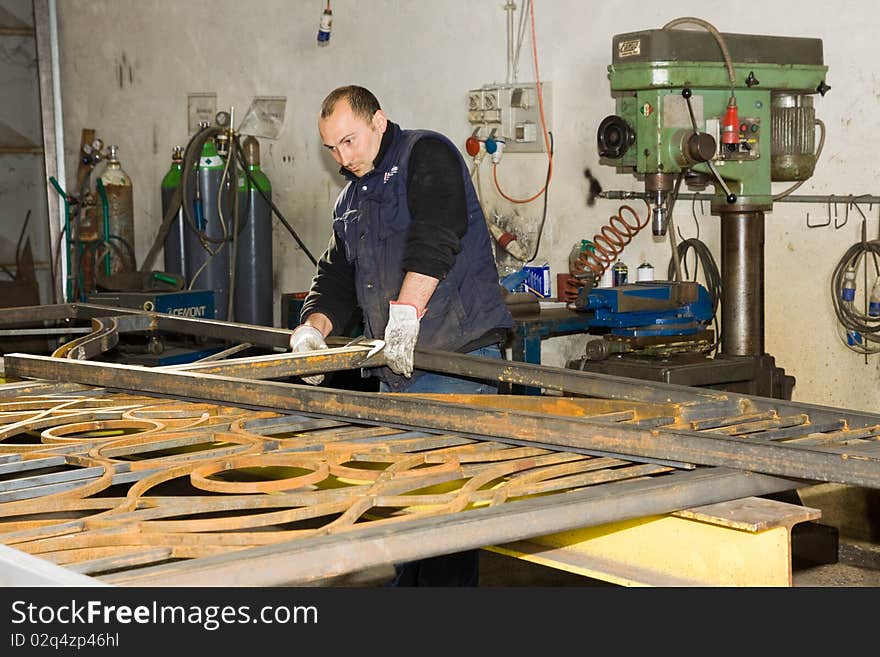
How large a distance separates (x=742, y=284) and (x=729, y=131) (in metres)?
0.52

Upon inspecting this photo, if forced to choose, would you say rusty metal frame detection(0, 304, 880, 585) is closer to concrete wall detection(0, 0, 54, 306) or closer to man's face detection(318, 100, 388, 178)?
man's face detection(318, 100, 388, 178)

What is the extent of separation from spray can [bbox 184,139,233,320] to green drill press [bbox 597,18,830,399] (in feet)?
8.17

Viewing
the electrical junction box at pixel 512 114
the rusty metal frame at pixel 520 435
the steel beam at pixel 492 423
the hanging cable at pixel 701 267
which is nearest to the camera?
the rusty metal frame at pixel 520 435

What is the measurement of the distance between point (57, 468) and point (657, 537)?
1229 mm

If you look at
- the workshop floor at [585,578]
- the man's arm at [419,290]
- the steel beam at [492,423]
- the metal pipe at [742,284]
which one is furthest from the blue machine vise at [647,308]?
the steel beam at [492,423]

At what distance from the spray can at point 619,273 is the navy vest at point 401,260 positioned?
127 centimetres

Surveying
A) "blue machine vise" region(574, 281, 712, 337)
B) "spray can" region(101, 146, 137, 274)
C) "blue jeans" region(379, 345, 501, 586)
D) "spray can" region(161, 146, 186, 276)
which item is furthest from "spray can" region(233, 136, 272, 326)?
"blue jeans" region(379, 345, 501, 586)

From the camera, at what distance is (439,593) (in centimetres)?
131

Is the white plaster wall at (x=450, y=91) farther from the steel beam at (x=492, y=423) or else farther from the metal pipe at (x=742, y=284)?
the steel beam at (x=492, y=423)

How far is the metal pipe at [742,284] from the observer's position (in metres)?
3.93

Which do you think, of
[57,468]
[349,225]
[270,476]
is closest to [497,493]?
[270,476]

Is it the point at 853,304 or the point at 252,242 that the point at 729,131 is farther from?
the point at 252,242

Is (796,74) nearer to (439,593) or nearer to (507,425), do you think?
(507,425)

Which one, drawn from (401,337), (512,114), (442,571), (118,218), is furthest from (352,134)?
(118,218)
